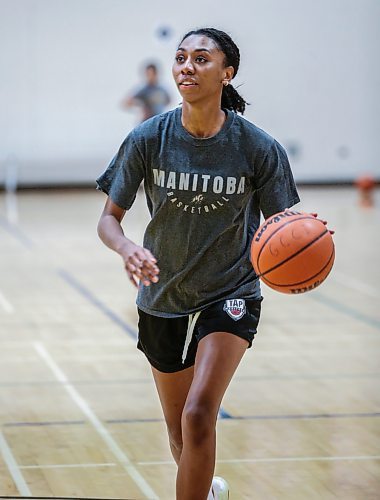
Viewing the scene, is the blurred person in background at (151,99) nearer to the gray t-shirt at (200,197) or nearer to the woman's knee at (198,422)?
the gray t-shirt at (200,197)

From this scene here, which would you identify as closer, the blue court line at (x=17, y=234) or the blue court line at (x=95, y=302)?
the blue court line at (x=95, y=302)

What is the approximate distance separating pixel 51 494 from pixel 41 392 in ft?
6.36

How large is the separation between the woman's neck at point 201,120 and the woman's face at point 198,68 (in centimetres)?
4

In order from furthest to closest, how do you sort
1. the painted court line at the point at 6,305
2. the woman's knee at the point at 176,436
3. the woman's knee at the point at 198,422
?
the painted court line at the point at 6,305 < the woman's knee at the point at 176,436 < the woman's knee at the point at 198,422

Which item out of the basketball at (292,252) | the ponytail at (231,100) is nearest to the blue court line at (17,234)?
the ponytail at (231,100)

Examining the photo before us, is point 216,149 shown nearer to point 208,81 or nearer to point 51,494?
point 208,81

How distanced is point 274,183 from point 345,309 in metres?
5.57

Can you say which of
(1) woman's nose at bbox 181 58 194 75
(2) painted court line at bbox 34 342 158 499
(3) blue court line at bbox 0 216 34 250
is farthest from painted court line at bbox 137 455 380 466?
(3) blue court line at bbox 0 216 34 250

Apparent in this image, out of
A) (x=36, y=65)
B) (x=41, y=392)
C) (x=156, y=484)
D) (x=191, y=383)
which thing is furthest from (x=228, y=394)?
(x=36, y=65)

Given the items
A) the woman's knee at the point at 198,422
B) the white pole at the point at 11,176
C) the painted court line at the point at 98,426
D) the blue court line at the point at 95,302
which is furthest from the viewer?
the white pole at the point at 11,176

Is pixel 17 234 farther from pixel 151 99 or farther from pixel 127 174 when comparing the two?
pixel 127 174

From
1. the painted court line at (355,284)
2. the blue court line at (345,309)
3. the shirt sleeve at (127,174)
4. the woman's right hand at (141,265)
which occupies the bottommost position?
the painted court line at (355,284)

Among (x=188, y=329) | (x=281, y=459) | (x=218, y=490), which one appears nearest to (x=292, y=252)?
(x=188, y=329)

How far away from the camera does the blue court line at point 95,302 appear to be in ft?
28.1
